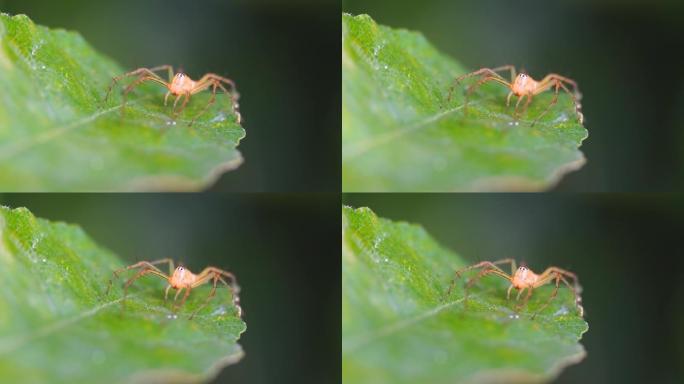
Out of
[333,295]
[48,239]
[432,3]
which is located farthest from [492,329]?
[48,239]

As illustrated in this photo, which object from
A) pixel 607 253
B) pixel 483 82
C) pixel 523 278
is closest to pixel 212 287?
pixel 523 278

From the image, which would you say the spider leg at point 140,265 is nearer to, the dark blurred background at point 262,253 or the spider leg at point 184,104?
the dark blurred background at point 262,253

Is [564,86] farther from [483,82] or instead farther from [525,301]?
[525,301]

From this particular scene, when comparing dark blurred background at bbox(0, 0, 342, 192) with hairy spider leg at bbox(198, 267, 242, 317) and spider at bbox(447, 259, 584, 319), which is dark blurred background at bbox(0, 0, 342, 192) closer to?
hairy spider leg at bbox(198, 267, 242, 317)

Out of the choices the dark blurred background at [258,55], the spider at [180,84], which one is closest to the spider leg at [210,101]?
the spider at [180,84]

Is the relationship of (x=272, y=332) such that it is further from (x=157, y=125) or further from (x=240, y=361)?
(x=157, y=125)

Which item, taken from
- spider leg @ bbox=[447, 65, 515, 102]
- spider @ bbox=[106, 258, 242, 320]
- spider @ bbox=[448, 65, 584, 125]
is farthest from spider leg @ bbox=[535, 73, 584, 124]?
spider @ bbox=[106, 258, 242, 320]
